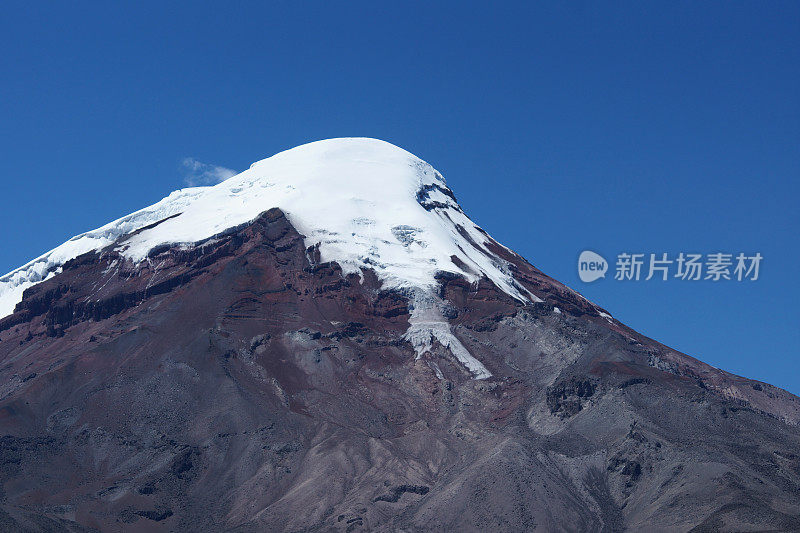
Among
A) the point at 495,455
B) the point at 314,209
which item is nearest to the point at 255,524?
the point at 495,455

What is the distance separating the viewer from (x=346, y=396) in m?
142

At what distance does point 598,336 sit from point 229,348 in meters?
52.3

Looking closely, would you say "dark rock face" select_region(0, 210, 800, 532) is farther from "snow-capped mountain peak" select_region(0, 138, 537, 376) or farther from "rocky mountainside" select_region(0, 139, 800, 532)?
"snow-capped mountain peak" select_region(0, 138, 537, 376)

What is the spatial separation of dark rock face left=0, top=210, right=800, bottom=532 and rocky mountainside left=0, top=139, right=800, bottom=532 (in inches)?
13.1

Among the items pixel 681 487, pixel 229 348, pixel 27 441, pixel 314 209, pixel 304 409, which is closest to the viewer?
pixel 681 487

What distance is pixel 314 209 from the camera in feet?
615

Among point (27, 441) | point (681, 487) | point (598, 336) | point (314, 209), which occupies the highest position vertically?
point (314, 209)

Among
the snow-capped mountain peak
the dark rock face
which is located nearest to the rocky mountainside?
the dark rock face

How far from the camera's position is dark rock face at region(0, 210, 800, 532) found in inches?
4264

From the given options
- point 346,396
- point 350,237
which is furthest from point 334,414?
point 350,237

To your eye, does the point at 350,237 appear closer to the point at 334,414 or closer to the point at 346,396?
the point at 346,396

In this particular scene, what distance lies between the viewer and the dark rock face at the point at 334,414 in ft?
355

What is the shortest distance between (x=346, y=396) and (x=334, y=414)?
5.75 metres

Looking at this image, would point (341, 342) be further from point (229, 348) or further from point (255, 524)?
point (255, 524)
